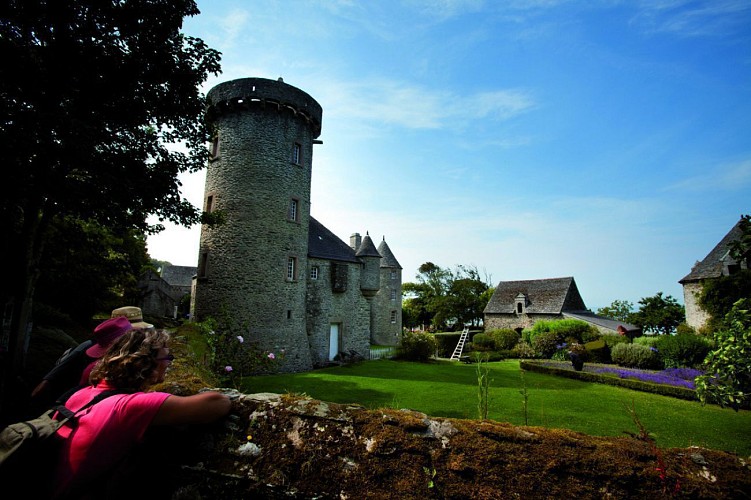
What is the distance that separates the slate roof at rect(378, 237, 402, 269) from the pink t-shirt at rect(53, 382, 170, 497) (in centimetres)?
3371

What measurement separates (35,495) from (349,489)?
175 cm

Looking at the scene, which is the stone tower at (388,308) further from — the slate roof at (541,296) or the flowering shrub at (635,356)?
the flowering shrub at (635,356)

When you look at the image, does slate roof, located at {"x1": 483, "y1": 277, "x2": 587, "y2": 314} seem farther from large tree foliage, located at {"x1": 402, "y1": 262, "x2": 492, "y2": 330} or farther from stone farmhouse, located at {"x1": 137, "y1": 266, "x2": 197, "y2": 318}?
stone farmhouse, located at {"x1": 137, "y1": 266, "x2": 197, "y2": 318}

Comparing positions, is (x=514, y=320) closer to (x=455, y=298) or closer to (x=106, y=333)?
(x=455, y=298)

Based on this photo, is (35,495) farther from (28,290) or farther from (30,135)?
(28,290)

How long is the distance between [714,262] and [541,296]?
13560 millimetres

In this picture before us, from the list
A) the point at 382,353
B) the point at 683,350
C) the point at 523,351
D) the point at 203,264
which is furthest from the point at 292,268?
the point at 683,350

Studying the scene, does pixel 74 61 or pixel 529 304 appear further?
pixel 529 304

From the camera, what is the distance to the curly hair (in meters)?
2.26

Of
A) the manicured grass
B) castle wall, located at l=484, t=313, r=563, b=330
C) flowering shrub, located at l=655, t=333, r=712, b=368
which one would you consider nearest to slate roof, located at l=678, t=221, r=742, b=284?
castle wall, located at l=484, t=313, r=563, b=330

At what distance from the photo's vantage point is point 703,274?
27469mm

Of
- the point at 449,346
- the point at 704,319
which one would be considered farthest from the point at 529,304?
the point at 704,319

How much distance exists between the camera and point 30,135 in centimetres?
636

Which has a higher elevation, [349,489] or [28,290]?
[28,290]
